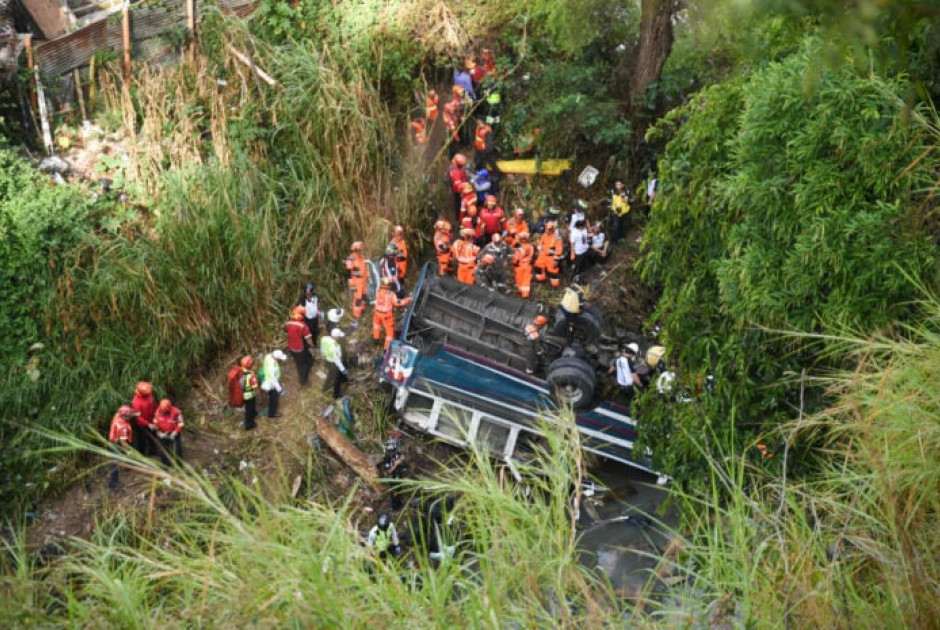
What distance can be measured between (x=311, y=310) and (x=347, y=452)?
1.91m

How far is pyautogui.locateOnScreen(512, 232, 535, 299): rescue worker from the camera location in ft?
Result: 41.5

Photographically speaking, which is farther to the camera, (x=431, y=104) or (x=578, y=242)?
(x=431, y=104)

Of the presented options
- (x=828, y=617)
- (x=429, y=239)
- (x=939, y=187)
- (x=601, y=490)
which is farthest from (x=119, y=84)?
(x=828, y=617)

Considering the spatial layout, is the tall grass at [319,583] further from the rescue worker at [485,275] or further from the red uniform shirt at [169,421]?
the rescue worker at [485,275]

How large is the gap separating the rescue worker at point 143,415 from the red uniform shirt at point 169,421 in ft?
0.37

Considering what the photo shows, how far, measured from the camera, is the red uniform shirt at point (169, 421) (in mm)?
10656

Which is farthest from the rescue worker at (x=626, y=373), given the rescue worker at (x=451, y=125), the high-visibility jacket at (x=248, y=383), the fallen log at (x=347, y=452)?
the rescue worker at (x=451, y=125)

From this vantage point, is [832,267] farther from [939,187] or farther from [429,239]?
[429,239]

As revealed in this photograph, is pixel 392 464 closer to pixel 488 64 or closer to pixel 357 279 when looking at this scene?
pixel 357 279

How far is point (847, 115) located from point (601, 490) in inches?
222

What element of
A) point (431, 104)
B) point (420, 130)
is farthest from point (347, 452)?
point (431, 104)

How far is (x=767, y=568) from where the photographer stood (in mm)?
5172

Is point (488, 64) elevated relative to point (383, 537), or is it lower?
elevated

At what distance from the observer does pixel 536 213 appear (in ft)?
47.8
